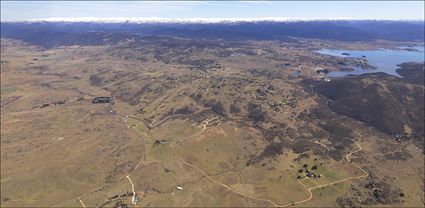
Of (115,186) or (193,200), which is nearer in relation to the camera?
(193,200)

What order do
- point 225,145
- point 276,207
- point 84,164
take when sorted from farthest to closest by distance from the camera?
point 225,145
point 84,164
point 276,207

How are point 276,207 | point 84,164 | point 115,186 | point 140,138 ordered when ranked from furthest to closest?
point 140,138, point 84,164, point 115,186, point 276,207

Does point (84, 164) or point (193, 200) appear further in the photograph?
point (84, 164)

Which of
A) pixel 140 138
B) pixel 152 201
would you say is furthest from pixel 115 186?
pixel 140 138

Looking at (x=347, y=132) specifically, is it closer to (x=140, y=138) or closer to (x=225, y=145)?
(x=225, y=145)

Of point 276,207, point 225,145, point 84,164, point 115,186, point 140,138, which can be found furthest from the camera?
point 140,138

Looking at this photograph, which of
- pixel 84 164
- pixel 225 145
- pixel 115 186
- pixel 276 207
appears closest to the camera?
pixel 276 207

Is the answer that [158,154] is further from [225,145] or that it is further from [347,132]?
[347,132]

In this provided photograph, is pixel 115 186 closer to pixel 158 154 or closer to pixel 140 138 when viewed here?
pixel 158 154

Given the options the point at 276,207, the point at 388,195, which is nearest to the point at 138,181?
the point at 276,207
